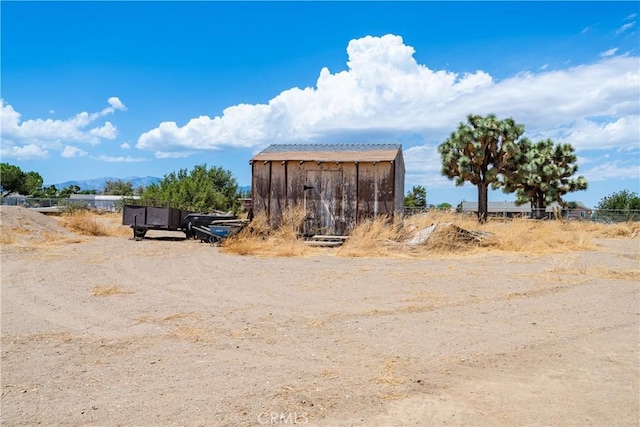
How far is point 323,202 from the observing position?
17.8 metres

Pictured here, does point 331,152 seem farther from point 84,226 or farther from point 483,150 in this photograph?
point 483,150

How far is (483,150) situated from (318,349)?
29.6 metres

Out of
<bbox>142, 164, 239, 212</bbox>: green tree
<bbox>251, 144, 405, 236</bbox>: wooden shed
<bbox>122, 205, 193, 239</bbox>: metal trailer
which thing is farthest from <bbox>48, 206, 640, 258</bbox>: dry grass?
<bbox>142, 164, 239, 212</bbox>: green tree

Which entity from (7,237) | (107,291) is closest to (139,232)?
(7,237)

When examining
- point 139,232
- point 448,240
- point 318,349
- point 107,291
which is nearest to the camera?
point 318,349

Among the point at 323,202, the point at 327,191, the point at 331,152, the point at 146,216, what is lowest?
the point at 146,216

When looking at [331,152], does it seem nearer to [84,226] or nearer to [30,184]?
[84,226]

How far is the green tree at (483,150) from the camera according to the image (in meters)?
31.5

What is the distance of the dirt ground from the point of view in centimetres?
369

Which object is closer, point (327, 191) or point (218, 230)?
point (218, 230)

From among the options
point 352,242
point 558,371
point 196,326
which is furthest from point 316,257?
point 558,371

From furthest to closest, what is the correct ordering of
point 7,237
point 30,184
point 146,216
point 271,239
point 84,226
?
point 30,184, point 84,226, point 146,216, point 271,239, point 7,237

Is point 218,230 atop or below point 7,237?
atop

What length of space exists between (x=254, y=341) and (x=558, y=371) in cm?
312
